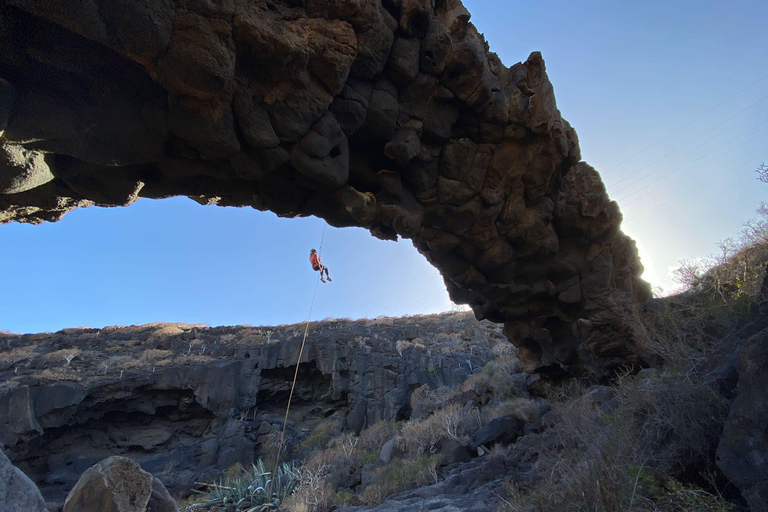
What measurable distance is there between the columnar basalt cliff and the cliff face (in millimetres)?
12382

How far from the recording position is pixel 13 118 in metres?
4.23

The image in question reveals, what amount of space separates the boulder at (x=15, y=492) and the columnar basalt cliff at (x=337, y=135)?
130 inches

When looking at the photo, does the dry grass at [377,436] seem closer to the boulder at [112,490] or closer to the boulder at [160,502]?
the boulder at [160,502]

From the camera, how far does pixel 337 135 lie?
612 cm

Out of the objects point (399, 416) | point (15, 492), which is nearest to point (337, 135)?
point (15, 492)

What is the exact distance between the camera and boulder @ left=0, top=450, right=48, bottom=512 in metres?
3.24

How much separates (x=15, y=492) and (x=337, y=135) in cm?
536

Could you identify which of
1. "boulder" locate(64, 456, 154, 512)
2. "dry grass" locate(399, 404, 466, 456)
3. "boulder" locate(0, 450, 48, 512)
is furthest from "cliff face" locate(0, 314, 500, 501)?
"boulder" locate(0, 450, 48, 512)

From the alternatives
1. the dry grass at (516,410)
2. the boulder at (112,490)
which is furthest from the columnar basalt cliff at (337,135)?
the boulder at (112,490)

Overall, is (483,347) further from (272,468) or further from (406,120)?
(406,120)

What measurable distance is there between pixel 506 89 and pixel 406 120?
2326 mm

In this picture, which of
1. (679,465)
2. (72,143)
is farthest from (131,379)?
(679,465)

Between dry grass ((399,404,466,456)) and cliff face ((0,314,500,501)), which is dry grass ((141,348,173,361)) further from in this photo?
dry grass ((399,404,466,456))

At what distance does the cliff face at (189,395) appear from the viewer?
701 inches
